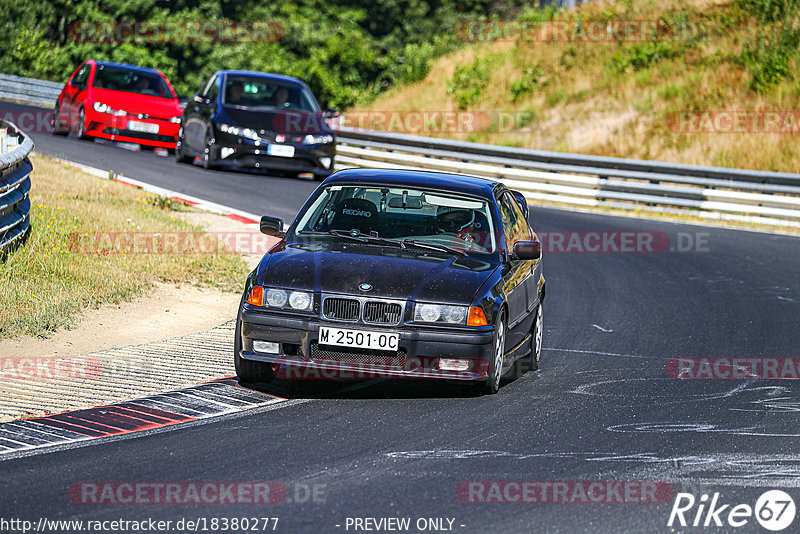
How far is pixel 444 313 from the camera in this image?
7.88 meters

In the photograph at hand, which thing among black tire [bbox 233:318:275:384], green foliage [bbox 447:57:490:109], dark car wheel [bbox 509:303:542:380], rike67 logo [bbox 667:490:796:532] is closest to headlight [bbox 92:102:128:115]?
green foliage [bbox 447:57:490:109]

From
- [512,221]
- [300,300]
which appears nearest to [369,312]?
[300,300]

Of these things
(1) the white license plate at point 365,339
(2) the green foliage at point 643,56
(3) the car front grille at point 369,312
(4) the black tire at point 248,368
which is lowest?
(4) the black tire at point 248,368

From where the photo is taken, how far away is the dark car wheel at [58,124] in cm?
2573

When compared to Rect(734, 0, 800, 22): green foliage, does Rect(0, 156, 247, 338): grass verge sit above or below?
below

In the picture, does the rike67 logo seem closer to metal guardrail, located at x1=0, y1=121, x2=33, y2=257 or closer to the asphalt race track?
the asphalt race track

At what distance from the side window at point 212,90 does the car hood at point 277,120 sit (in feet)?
2.15

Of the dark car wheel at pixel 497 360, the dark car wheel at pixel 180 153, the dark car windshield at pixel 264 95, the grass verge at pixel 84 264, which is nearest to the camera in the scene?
the dark car wheel at pixel 497 360

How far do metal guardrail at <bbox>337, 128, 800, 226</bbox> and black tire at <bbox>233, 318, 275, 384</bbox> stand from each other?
14.6m

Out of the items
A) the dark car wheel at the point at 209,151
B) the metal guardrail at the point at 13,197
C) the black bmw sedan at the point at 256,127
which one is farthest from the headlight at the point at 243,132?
the metal guardrail at the point at 13,197

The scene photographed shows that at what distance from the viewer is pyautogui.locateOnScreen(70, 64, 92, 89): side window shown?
24.9m

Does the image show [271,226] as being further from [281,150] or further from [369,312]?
[281,150]

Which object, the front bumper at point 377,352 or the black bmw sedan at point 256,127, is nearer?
the front bumper at point 377,352

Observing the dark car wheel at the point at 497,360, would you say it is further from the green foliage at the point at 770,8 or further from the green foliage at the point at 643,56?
the green foliage at the point at 770,8
